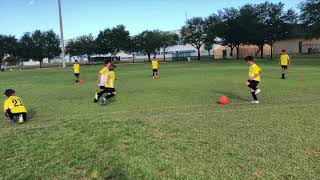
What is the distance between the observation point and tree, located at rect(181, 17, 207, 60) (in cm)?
8775

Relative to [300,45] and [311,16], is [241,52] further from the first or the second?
[311,16]

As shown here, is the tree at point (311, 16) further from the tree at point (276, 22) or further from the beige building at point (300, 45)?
the beige building at point (300, 45)

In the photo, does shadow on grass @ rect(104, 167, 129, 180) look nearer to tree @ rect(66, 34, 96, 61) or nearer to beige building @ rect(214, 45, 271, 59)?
beige building @ rect(214, 45, 271, 59)

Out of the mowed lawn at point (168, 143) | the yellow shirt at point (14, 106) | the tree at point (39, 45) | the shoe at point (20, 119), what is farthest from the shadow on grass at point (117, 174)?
the tree at point (39, 45)

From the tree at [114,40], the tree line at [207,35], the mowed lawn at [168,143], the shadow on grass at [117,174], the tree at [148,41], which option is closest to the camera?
the shadow on grass at [117,174]

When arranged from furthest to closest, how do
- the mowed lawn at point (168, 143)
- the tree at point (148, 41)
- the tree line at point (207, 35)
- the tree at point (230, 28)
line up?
the tree at point (148, 41)
the tree at point (230, 28)
the tree line at point (207, 35)
the mowed lawn at point (168, 143)

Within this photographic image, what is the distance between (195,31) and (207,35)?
3507 mm

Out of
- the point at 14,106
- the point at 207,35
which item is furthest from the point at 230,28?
the point at 14,106

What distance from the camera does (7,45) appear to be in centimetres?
9425

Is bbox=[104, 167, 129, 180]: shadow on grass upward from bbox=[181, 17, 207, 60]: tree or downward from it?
downward

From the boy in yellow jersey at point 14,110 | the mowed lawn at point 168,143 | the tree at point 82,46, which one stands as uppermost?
the tree at point 82,46

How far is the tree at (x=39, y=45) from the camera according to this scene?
93.9 meters

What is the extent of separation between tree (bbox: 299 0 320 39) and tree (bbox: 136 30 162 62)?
45586 millimetres

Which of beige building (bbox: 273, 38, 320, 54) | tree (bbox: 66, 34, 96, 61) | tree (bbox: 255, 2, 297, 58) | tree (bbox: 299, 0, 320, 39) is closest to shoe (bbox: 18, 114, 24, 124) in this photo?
tree (bbox: 299, 0, 320, 39)
